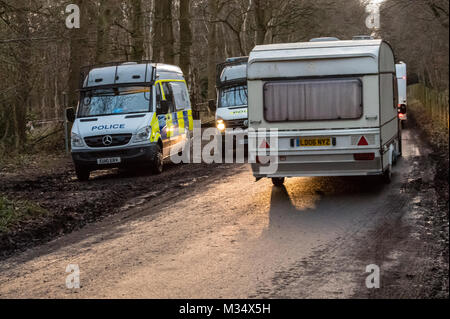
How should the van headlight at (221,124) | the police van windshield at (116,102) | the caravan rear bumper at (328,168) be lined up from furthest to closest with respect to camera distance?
1. the van headlight at (221,124)
2. the police van windshield at (116,102)
3. the caravan rear bumper at (328,168)

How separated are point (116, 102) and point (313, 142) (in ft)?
23.3

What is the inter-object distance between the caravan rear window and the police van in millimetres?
5326

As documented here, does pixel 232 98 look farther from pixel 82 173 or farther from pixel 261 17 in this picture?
pixel 261 17

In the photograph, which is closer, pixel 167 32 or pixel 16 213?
pixel 16 213

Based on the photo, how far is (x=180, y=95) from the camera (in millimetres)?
21203

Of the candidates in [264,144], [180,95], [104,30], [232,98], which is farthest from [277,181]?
[104,30]

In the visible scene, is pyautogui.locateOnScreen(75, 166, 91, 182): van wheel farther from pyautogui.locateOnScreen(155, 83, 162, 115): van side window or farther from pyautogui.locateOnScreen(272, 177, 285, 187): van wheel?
pyautogui.locateOnScreen(272, 177, 285, 187): van wheel

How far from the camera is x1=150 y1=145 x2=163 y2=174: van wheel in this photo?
17.8 meters

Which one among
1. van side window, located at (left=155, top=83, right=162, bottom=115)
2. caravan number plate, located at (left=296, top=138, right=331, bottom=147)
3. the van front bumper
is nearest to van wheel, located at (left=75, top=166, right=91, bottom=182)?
the van front bumper

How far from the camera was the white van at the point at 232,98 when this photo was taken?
22.5 m

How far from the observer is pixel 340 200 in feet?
41.8

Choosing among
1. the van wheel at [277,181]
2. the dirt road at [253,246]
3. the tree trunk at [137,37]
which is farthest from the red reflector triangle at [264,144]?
the tree trunk at [137,37]

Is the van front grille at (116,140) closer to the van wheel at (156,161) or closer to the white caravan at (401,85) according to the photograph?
the van wheel at (156,161)
